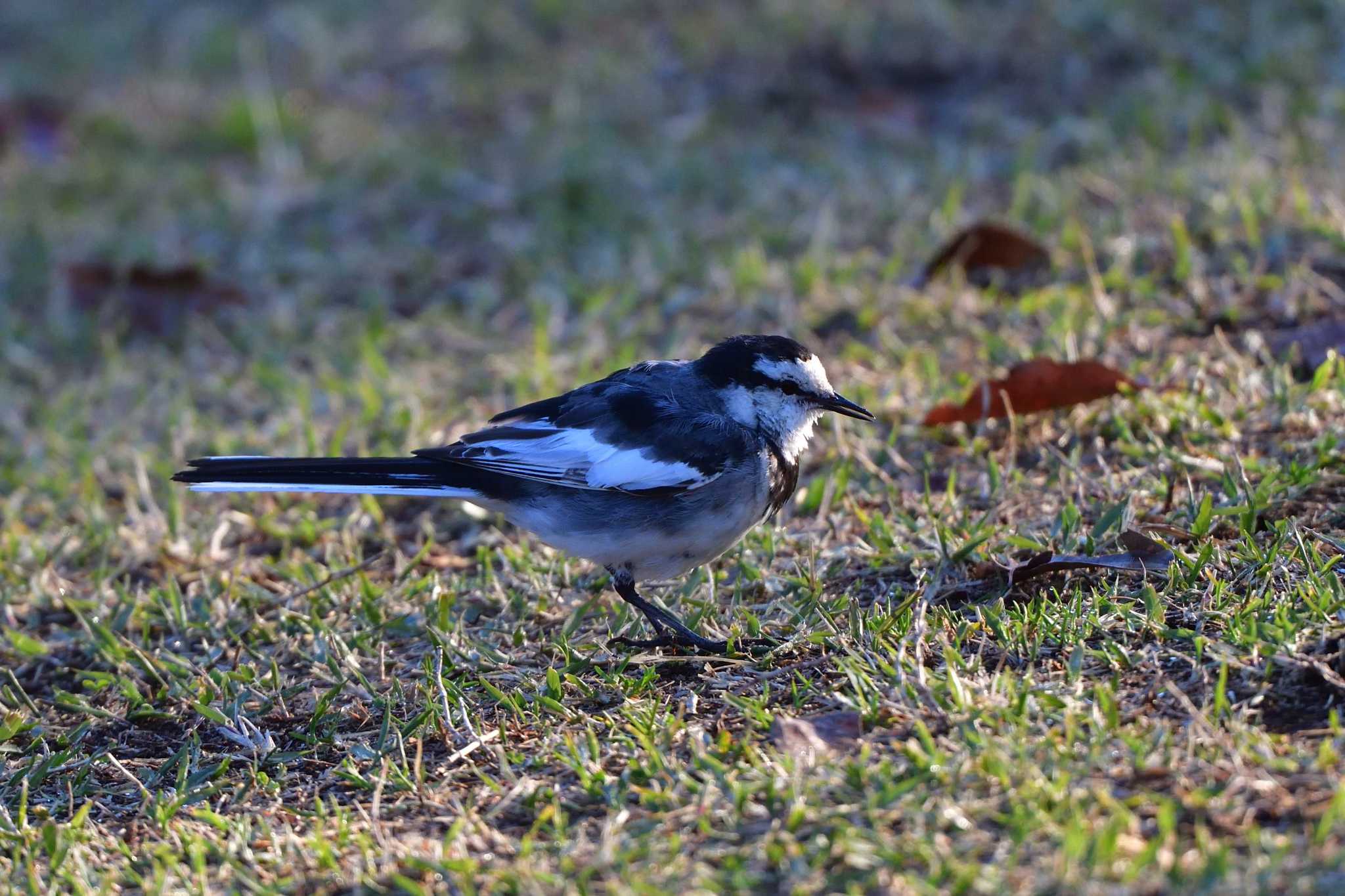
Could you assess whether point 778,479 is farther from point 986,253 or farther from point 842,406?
point 986,253

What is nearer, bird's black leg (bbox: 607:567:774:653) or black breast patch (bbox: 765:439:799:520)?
bird's black leg (bbox: 607:567:774:653)

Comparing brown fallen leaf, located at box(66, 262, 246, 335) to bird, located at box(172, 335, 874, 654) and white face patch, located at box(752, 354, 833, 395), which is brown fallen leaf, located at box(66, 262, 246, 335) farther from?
white face patch, located at box(752, 354, 833, 395)

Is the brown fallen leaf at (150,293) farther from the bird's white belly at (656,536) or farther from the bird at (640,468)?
the bird's white belly at (656,536)

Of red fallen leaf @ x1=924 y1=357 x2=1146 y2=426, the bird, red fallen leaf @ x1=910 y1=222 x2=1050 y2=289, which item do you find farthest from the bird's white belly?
red fallen leaf @ x1=910 y1=222 x2=1050 y2=289

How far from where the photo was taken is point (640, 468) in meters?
4.08

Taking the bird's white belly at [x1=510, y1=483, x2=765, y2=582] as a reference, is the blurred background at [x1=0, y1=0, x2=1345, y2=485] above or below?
above

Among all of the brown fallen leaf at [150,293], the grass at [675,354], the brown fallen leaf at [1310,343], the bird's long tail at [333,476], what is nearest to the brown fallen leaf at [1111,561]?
the grass at [675,354]

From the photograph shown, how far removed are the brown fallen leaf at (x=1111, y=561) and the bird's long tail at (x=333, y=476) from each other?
1.52m

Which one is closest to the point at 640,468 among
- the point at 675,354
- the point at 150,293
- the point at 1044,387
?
the point at 1044,387

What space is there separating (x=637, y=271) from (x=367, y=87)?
124 inches

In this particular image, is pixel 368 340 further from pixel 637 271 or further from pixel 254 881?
pixel 254 881

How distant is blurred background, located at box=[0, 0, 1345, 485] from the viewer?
19.6 ft

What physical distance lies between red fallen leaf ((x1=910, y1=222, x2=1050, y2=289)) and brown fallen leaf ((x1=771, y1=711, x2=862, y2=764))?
306 cm

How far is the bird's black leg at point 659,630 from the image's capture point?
391 centimetres
